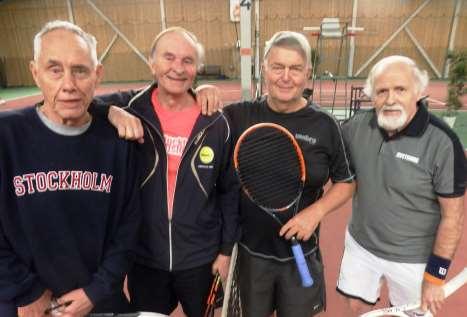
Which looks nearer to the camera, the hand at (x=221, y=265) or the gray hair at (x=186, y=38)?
the gray hair at (x=186, y=38)

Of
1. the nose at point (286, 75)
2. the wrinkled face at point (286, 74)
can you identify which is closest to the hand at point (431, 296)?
the wrinkled face at point (286, 74)

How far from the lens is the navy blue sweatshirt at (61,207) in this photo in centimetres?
141

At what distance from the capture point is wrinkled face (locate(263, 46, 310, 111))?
1.85 meters

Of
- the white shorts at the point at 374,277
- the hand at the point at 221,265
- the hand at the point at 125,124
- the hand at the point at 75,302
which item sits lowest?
the white shorts at the point at 374,277

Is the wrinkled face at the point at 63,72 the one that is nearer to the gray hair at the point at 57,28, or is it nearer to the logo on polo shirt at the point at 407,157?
the gray hair at the point at 57,28

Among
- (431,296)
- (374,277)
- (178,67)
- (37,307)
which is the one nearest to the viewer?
(37,307)

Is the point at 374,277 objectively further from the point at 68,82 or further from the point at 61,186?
the point at 68,82

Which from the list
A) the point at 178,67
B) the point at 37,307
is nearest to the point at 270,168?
the point at 178,67

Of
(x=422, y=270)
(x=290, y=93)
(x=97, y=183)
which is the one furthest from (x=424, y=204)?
(x=97, y=183)

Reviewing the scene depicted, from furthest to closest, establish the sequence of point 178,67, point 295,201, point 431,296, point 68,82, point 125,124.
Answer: point 431,296 → point 295,201 → point 178,67 → point 125,124 → point 68,82

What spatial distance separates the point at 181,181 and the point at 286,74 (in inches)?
31.2

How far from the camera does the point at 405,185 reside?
6.66 feet

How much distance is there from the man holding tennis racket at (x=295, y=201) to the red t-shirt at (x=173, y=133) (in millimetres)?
294

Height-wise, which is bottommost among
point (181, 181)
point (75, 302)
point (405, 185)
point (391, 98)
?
point (75, 302)
